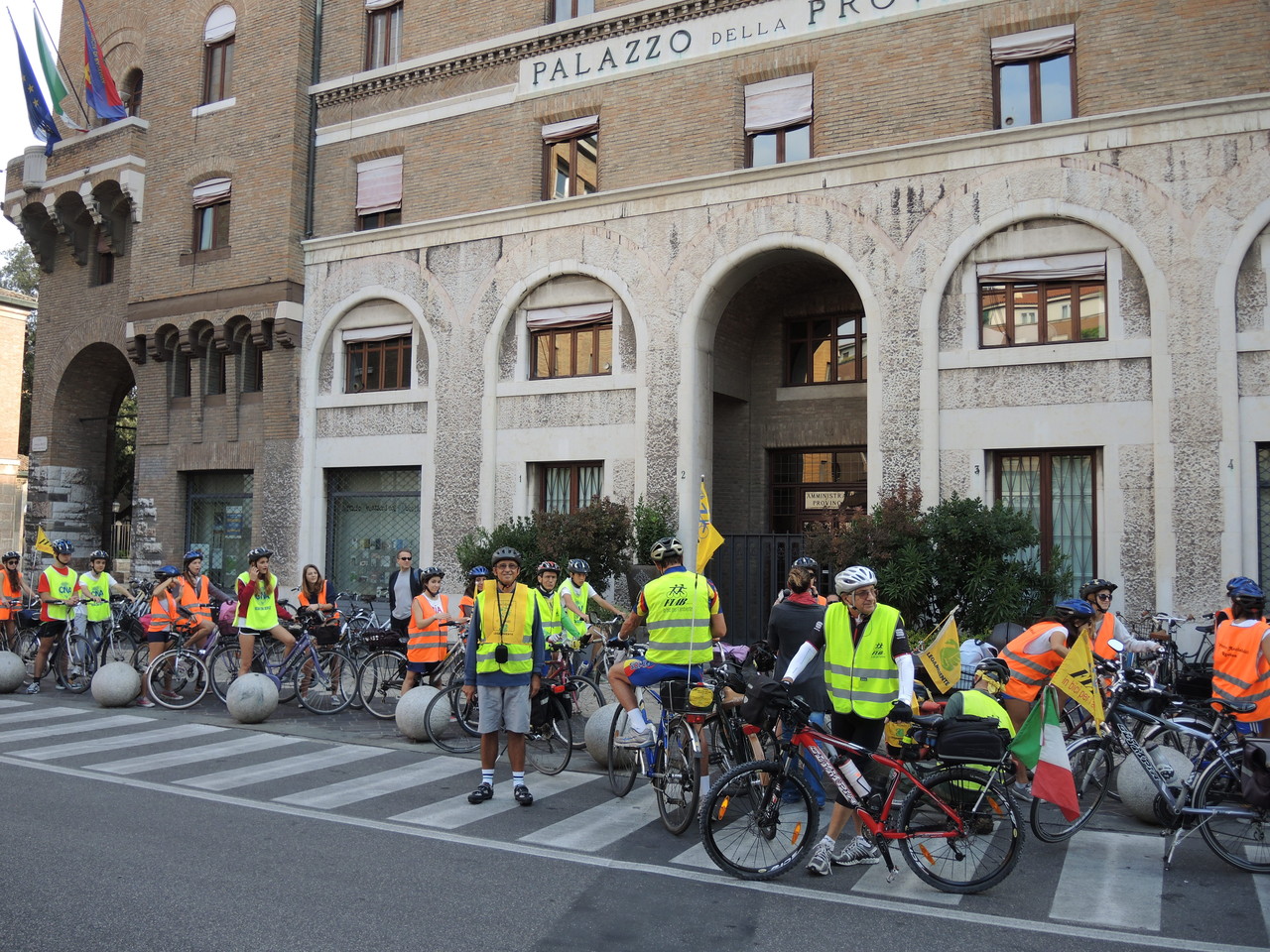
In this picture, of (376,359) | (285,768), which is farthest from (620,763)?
(376,359)

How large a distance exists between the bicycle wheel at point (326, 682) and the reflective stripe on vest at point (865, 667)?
292 inches

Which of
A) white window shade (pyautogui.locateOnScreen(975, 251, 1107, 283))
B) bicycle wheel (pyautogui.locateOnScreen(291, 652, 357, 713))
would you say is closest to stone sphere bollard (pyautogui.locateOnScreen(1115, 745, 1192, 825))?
bicycle wheel (pyautogui.locateOnScreen(291, 652, 357, 713))

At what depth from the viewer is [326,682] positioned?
12.2m

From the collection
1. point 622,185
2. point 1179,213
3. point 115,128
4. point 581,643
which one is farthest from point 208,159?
point 1179,213

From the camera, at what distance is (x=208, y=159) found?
22.0m

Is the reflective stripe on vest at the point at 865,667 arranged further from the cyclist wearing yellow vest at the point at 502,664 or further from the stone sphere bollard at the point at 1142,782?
the cyclist wearing yellow vest at the point at 502,664

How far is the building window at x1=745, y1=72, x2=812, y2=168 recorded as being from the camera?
1666 centimetres

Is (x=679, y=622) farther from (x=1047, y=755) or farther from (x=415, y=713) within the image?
(x=415, y=713)

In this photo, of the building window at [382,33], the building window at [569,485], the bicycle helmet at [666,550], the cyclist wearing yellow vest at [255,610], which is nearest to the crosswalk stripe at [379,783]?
the bicycle helmet at [666,550]

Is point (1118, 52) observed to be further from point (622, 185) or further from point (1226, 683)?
point (1226, 683)

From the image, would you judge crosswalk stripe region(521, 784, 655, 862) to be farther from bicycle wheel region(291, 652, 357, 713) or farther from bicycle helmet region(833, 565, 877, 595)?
bicycle wheel region(291, 652, 357, 713)

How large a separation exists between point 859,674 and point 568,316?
1304cm

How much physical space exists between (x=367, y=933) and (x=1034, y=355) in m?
12.7

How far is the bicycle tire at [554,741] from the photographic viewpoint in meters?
9.14
